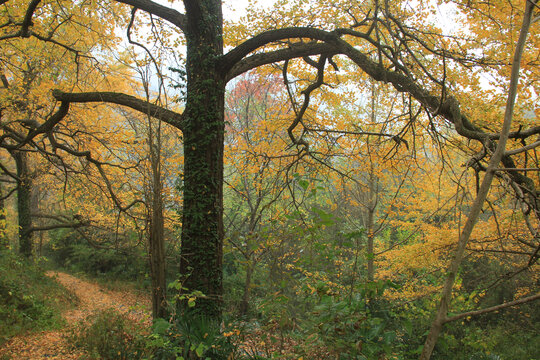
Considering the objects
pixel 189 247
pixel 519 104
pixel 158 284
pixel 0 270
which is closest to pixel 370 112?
pixel 519 104

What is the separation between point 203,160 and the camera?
3.48 metres

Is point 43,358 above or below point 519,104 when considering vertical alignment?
below

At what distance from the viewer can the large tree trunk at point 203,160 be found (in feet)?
10.9

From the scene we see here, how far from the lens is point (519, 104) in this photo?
16.5 ft

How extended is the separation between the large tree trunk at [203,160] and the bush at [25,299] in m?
4.44

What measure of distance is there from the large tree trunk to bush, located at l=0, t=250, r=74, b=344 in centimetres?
444

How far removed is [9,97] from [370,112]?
9187 millimetres

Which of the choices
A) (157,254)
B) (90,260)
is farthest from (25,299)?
(90,260)

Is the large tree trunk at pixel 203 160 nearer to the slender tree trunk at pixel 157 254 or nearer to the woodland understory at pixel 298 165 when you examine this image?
the woodland understory at pixel 298 165

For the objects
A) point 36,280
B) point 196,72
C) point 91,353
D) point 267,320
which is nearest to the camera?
point 267,320

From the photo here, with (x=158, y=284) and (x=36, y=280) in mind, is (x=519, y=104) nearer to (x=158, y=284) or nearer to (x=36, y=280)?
(x=158, y=284)

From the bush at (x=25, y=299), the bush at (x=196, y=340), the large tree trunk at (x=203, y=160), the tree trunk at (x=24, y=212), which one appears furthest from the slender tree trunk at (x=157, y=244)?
the tree trunk at (x=24, y=212)

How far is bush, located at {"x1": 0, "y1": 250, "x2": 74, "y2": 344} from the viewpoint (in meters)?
6.04

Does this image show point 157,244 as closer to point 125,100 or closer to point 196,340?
point 196,340
